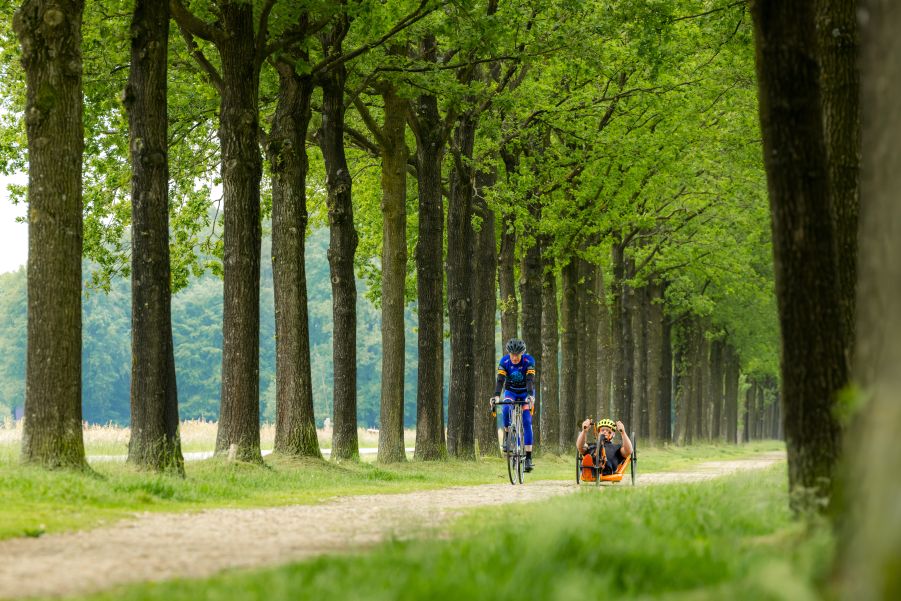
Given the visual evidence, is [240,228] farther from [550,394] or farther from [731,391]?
[731,391]

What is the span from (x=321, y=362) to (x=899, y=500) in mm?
107287

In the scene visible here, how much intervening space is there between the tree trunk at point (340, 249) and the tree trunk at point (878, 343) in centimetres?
1719

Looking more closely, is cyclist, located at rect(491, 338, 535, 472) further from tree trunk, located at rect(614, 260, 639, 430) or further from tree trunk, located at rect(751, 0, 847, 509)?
tree trunk, located at rect(614, 260, 639, 430)

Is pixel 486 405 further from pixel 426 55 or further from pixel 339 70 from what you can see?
pixel 339 70

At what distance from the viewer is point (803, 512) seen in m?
7.33

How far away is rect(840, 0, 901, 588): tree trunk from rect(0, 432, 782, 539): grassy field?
6.72 meters

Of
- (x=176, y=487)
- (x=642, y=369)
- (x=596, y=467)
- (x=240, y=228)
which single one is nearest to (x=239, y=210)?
(x=240, y=228)

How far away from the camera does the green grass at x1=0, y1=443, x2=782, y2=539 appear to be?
33.9 feet

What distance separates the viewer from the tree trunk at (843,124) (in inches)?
412

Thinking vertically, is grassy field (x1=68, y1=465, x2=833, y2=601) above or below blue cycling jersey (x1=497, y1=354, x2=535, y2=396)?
below

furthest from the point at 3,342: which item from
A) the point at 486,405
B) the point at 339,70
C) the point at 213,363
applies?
the point at 339,70

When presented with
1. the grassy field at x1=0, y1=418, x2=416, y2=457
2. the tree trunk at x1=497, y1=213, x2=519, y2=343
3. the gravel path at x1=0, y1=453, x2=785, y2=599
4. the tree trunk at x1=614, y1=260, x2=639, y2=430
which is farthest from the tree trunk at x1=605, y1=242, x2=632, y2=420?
the gravel path at x1=0, y1=453, x2=785, y2=599

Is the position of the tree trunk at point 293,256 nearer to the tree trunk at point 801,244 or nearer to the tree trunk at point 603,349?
the tree trunk at point 801,244

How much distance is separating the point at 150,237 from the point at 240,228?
2466mm
